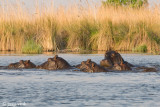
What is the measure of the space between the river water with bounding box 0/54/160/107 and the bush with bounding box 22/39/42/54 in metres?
8.72

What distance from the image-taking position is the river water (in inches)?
277

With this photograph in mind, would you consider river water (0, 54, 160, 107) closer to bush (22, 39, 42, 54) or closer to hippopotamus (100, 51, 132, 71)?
hippopotamus (100, 51, 132, 71)

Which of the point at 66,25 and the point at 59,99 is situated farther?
the point at 66,25

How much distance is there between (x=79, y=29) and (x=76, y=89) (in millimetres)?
14885

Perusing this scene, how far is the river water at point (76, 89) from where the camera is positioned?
702cm

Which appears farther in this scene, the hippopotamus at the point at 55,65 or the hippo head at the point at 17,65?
the hippo head at the point at 17,65

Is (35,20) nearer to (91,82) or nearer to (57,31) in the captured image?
(57,31)

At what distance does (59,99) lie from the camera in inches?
288

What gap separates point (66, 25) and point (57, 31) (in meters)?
1.02

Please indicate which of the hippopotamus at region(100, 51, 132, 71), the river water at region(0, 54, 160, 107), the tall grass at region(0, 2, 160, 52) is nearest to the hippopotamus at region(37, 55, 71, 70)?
the river water at region(0, 54, 160, 107)

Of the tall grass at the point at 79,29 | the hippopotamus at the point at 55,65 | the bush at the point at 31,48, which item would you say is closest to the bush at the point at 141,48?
the tall grass at the point at 79,29

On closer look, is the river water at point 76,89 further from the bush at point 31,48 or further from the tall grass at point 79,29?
the tall grass at point 79,29

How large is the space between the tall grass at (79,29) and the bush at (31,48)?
778mm

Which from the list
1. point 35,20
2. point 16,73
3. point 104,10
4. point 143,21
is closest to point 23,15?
point 35,20
